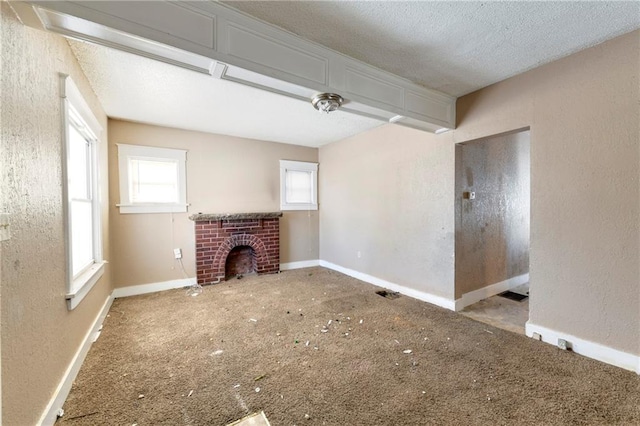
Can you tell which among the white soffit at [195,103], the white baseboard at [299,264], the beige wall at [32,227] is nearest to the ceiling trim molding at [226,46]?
the beige wall at [32,227]

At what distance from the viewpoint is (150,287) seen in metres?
3.83

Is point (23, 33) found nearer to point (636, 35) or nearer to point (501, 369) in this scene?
point (501, 369)

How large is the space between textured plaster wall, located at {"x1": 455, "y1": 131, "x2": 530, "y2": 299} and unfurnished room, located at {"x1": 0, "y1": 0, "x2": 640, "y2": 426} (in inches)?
1.3

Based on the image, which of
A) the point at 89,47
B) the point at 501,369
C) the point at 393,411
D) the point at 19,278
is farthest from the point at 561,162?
the point at 89,47

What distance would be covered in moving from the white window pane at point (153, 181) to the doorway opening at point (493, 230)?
4031 millimetres

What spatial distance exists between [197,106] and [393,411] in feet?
11.5

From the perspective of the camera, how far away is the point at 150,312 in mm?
3072

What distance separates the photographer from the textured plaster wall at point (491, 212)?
3146mm

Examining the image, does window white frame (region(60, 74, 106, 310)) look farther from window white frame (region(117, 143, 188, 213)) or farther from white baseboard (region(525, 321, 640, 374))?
white baseboard (region(525, 321, 640, 374))

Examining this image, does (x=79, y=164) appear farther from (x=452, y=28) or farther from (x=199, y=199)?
(x=452, y=28)

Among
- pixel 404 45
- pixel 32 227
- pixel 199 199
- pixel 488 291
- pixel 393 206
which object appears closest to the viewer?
pixel 32 227

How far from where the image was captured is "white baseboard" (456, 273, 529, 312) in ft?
10.3

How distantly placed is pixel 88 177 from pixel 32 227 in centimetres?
169

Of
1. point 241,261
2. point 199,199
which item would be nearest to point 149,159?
point 199,199
